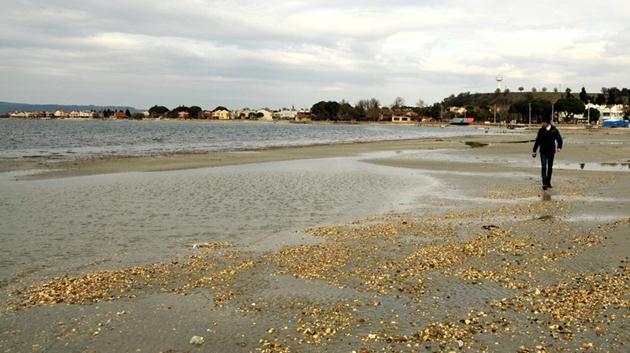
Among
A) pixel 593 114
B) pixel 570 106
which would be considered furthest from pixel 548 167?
pixel 593 114

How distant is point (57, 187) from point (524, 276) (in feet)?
62.9

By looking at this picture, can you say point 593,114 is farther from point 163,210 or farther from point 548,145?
point 163,210

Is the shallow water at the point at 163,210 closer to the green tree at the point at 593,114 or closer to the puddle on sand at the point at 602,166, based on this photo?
the puddle on sand at the point at 602,166

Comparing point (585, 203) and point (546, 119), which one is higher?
point (546, 119)

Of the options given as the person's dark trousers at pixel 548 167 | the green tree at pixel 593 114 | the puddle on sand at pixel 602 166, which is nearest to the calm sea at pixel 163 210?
the person's dark trousers at pixel 548 167

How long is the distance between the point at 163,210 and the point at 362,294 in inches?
377

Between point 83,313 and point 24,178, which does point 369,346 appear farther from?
point 24,178

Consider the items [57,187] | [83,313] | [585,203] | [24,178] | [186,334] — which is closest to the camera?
[186,334]

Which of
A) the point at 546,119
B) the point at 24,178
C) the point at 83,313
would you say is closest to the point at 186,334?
the point at 83,313

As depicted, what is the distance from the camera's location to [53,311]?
713 centimetres

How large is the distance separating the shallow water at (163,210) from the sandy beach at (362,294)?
0.85 m

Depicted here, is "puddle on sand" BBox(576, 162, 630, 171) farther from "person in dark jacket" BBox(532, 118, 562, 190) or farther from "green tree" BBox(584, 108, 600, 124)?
"green tree" BBox(584, 108, 600, 124)

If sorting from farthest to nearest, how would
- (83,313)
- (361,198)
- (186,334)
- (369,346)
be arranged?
(361,198) → (83,313) → (186,334) → (369,346)

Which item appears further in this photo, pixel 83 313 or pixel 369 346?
pixel 83 313
